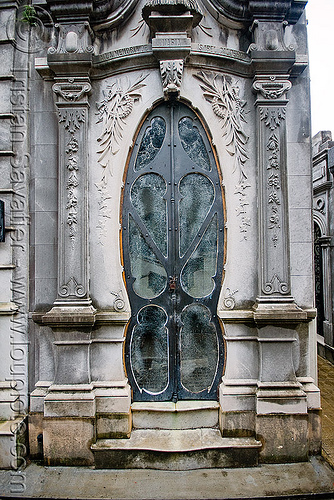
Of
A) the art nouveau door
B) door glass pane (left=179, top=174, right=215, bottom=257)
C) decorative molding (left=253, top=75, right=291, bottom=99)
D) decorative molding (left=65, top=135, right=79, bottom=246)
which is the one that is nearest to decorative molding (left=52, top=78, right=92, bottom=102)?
decorative molding (left=65, top=135, right=79, bottom=246)

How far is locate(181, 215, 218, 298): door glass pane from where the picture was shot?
5.41m

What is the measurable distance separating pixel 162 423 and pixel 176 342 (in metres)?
1.15

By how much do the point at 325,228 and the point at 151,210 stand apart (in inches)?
293

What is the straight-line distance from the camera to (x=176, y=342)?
17.7ft

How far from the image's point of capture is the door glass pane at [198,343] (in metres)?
5.39

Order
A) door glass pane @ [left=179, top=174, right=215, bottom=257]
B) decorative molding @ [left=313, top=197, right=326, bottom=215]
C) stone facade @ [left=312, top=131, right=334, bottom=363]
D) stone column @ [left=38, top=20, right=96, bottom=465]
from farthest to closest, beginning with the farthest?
decorative molding @ [left=313, top=197, right=326, bottom=215] → stone facade @ [left=312, top=131, right=334, bottom=363] → door glass pane @ [left=179, top=174, right=215, bottom=257] → stone column @ [left=38, top=20, right=96, bottom=465]

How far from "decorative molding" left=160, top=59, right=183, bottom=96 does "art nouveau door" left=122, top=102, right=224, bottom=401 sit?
35 cm

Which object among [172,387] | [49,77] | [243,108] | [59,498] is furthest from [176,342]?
[49,77]

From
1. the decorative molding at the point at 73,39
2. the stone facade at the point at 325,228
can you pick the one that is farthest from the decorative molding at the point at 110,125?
the stone facade at the point at 325,228

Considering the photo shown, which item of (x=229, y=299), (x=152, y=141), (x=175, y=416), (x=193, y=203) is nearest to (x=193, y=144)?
(x=152, y=141)

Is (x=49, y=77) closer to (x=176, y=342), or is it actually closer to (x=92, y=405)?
(x=176, y=342)

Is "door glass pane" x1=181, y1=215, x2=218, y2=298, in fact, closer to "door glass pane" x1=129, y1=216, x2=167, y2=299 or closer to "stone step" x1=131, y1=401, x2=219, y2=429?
"door glass pane" x1=129, y1=216, x2=167, y2=299

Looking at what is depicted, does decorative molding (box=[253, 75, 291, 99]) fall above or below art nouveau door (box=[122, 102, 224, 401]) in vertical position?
above

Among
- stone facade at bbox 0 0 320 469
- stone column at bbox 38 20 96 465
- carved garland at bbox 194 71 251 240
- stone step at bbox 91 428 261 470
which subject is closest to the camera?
stone step at bbox 91 428 261 470
